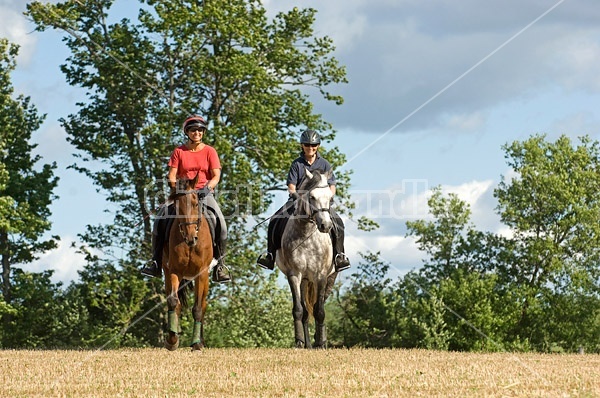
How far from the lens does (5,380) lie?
504 inches

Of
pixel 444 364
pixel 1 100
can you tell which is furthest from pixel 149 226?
pixel 444 364

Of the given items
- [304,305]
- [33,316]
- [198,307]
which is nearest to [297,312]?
[304,305]

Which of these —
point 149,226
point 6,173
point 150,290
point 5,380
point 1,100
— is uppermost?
point 1,100

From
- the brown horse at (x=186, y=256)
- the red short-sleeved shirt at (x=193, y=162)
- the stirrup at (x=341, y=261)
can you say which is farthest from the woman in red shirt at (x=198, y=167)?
the stirrup at (x=341, y=261)

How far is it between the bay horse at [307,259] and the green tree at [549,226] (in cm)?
2245

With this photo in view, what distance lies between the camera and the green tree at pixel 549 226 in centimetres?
3969

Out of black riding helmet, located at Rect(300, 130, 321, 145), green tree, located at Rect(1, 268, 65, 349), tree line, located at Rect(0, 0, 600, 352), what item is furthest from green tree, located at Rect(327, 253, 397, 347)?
black riding helmet, located at Rect(300, 130, 321, 145)

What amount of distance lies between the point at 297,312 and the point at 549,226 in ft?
85.0

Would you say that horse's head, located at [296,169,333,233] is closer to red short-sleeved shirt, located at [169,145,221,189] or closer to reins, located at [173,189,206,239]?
red short-sleeved shirt, located at [169,145,221,189]

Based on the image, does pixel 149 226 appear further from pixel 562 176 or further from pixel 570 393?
pixel 570 393

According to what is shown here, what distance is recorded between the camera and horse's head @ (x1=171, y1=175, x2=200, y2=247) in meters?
16.3

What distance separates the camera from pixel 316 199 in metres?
17.2

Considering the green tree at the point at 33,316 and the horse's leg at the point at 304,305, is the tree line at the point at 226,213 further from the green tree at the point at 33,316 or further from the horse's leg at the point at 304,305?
the horse's leg at the point at 304,305

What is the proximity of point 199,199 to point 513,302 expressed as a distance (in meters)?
25.3
